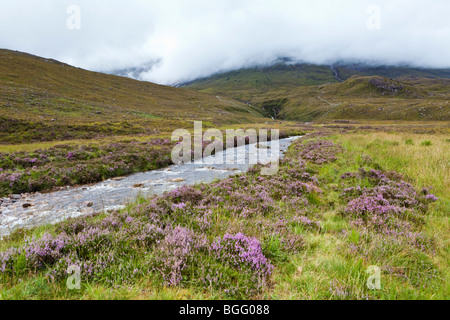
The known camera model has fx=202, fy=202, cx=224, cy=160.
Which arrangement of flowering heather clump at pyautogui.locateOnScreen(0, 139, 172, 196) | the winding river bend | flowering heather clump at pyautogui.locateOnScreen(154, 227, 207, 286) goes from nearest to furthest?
flowering heather clump at pyautogui.locateOnScreen(154, 227, 207, 286), the winding river bend, flowering heather clump at pyautogui.locateOnScreen(0, 139, 172, 196)

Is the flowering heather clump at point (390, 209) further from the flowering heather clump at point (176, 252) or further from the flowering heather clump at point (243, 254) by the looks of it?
the flowering heather clump at point (176, 252)

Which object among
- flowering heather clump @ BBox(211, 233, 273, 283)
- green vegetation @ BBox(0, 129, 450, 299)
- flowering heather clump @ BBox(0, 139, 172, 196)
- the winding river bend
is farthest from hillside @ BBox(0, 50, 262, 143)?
flowering heather clump @ BBox(211, 233, 273, 283)

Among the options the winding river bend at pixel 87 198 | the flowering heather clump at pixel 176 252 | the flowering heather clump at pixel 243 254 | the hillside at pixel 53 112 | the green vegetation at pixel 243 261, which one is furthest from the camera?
the hillside at pixel 53 112

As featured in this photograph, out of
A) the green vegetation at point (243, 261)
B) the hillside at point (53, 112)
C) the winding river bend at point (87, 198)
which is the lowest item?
the winding river bend at point (87, 198)

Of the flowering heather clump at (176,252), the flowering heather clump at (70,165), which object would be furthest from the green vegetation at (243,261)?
the flowering heather clump at (70,165)

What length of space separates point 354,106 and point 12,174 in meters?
143

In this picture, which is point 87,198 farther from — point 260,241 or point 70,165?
point 260,241

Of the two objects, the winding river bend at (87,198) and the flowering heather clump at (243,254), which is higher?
the flowering heather clump at (243,254)

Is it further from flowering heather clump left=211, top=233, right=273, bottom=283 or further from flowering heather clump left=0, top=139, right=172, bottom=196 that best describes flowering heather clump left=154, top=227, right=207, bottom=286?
flowering heather clump left=0, top=139, right=172, bottom=196

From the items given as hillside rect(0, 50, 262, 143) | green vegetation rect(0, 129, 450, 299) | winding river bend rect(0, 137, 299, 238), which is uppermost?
hillside rect(0, 50, 262, 143)

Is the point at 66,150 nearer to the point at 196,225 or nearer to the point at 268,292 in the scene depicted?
the point at 196,225
